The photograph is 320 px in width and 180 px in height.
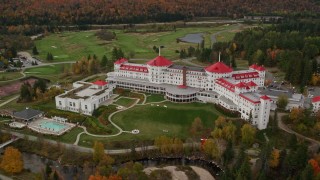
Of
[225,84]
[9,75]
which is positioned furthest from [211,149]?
[9,75]

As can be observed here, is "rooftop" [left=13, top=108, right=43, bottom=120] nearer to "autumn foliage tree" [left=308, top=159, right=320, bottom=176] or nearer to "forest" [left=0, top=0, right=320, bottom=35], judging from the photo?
"autumn foliage tree" [left=308, top=159, right=320, bottom=176]

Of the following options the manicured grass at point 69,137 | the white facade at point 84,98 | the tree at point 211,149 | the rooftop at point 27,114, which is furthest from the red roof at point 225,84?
the rooftop at point 27,114

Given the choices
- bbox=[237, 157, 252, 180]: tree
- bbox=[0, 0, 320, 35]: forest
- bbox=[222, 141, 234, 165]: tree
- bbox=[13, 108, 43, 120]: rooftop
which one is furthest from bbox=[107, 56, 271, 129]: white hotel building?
bbox=[0, 0, 320, 35]: forest

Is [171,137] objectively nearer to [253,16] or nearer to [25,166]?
[25,166]

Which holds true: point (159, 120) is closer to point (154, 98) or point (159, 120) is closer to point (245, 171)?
point (154, 98)

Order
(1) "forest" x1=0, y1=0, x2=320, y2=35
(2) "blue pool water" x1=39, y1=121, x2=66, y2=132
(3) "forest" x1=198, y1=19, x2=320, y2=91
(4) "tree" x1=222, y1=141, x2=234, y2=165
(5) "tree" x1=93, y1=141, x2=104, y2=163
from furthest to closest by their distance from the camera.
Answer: (1) "forest" x1=0, y1=0, x2=320, y2=35 → (3) "forest" x1=198, y1=19, x2=320, y2=91 → (2) "blue pool water" x1=39, y1=121, x2=66, y2=132 → (5) "tree" x1=93, y1=141, x2=104, y2=163 → (4) "tree" x1=222, y1=141, x2=234, y2=165

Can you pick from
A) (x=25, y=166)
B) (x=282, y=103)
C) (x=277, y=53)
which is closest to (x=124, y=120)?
(x=25, y=166)

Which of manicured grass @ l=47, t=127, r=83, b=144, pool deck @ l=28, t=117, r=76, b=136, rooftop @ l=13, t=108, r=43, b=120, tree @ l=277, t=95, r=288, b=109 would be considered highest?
tree @ l=277, t=95, r=288, b=109
